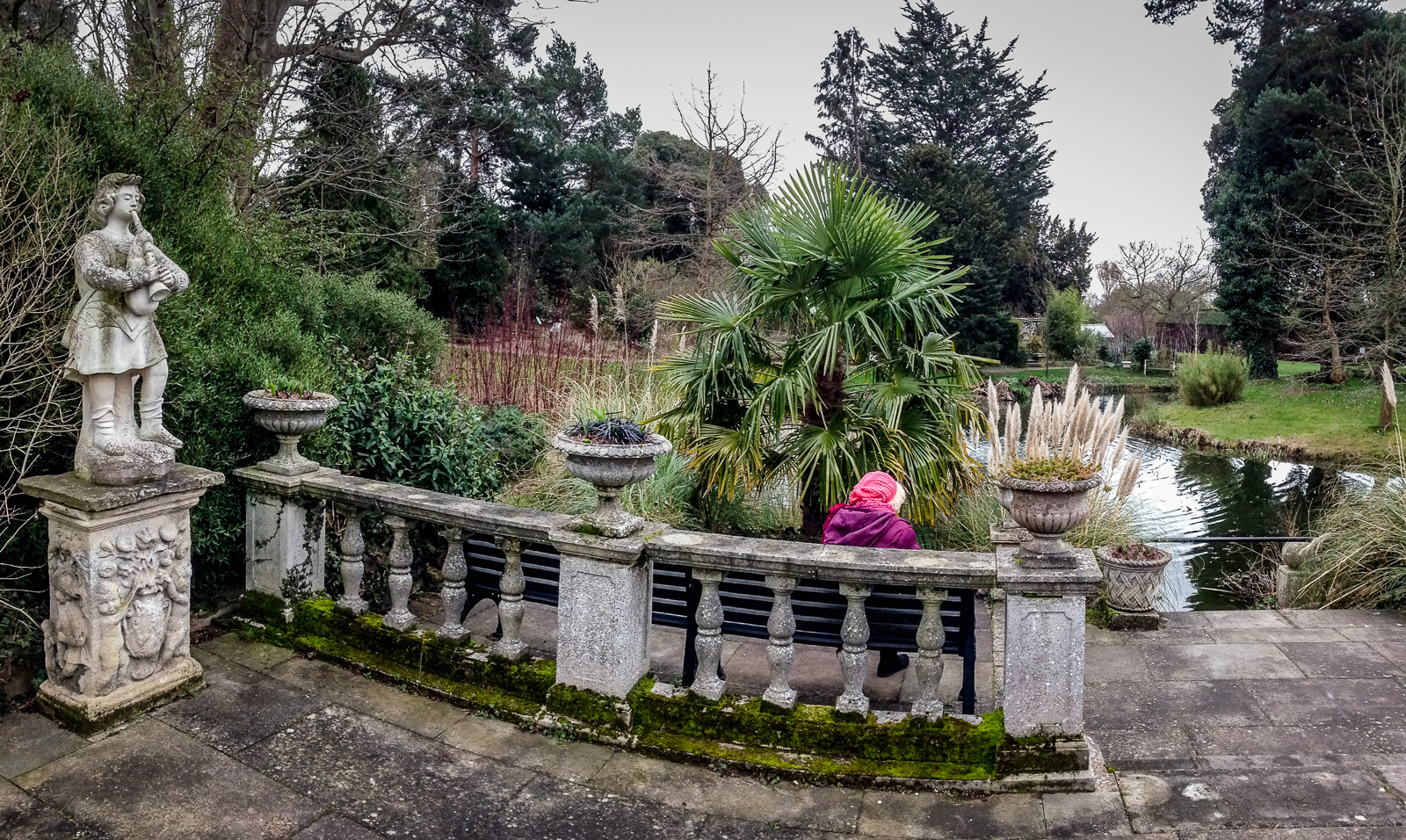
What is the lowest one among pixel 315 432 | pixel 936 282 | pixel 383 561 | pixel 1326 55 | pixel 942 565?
pixel 383 561

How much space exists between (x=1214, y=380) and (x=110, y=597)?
2458 cm

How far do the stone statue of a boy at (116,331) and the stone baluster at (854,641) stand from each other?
2.96 metres

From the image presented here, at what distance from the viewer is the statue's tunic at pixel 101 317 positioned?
3271mm

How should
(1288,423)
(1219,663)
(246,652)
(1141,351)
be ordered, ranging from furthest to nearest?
(1141,351) → (1288,423) → (1219,663) → (246,652)

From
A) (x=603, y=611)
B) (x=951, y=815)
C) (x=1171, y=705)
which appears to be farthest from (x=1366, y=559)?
(x=603, y=611)

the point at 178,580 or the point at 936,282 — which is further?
the point at 936,282

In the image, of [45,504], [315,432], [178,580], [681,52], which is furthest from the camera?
[681,52]

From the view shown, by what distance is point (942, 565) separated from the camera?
324cm

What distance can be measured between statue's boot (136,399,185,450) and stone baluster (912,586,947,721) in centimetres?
330

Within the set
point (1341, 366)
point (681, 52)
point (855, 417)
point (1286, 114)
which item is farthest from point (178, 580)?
point (1286, 114)

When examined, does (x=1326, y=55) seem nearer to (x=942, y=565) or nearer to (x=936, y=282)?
(x=936, y=282)

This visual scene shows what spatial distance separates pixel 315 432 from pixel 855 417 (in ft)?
11.5

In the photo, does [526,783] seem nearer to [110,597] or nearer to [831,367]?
[110,597]

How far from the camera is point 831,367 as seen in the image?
19.4 ft
